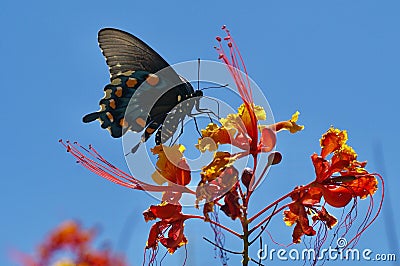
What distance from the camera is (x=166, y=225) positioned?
103 inches

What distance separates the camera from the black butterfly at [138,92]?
11.5ft

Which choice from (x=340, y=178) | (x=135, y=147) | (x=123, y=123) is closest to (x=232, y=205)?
(x=340, y=178)

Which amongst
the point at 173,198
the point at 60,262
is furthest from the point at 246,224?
the point at 60,262

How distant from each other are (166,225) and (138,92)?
1.26 meters

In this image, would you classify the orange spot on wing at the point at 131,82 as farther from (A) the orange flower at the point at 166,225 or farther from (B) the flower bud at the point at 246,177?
(B) the flower bud at the point at 246,177

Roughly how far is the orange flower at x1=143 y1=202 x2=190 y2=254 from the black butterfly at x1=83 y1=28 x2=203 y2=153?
0.68 meters

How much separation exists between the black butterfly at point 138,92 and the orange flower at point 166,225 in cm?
68

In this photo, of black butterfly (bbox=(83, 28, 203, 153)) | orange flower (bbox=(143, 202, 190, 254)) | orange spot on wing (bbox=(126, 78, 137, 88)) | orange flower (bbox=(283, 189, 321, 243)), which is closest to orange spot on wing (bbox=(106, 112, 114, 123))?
black butterfly (bbox=(83, 28, 203, 153))

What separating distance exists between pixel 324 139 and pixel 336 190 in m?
0.24

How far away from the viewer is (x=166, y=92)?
12.5 feet

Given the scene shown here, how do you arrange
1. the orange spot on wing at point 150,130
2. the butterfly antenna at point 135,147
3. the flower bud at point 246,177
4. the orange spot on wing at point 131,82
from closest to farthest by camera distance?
the flower bud at point 246,177 < the butterfly antenna at point 135,147 < the orange spot on wing at point 150,130 < the orange spot on wing at point 131,82

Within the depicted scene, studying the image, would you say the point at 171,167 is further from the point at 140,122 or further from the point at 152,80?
the point at 152,80

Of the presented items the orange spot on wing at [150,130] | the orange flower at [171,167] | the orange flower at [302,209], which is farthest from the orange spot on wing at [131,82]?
the orange flower at [302,209]

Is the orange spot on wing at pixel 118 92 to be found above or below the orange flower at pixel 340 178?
above
